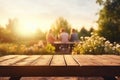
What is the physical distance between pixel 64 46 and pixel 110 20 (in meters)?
14.3

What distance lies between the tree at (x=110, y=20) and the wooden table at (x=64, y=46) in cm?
1151

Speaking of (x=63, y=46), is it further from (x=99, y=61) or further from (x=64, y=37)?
(x=99, y=61)

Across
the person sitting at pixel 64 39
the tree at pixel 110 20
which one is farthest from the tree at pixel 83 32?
the person sitting at pixel 64 39

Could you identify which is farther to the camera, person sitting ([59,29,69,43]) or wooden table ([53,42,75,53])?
wooden table ([53,42,75,53])

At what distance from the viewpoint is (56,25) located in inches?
2621

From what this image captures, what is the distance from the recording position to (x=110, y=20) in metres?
33.3

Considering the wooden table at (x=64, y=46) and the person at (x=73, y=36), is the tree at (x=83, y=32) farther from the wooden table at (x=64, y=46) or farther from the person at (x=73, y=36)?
the wooden table at (x=64, y=46)

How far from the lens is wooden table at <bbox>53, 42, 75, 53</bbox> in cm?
1981

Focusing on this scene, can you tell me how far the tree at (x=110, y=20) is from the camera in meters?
31.2

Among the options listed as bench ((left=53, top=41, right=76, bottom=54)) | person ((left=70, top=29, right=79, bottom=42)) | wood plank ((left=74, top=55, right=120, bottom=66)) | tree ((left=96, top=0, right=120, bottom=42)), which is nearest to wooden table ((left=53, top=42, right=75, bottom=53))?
bench ((left=53, top=41, right=76, bottom=54))

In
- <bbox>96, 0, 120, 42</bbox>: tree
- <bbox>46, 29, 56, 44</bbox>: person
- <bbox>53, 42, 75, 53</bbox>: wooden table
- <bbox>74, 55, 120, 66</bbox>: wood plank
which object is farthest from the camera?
<bbox>96, 0, 120, 42</bbox>: tree

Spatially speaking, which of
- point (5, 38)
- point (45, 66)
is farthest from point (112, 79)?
point (5, 38)

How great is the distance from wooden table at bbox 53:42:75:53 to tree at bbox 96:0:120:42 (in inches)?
453

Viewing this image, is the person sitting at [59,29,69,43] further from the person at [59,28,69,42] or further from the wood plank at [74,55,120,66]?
the wood plank at [74,55,120,66]
